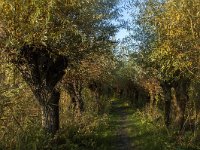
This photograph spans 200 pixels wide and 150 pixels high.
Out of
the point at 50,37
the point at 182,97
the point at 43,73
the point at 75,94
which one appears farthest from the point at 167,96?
the point at 50,37

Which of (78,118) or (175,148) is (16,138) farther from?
(78,118)

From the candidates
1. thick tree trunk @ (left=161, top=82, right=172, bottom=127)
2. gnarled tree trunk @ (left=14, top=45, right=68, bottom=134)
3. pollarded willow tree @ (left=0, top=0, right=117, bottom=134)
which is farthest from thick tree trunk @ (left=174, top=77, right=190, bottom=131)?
gnarled tree trunk @ (left=14, top=45, right=68, bottom=134)

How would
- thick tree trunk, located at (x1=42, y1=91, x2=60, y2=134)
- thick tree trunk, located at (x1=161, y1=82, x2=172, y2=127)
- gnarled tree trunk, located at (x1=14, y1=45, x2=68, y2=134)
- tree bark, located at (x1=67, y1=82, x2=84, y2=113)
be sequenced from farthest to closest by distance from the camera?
tree bark, located at (x1=67, y1=82, x2=84, y2=113) → thick tree trunk, located at (x1=161, y1=82, x2=172, y2=127) → thick tree trunk, located at (x1=42, y1=91, x2=60, y2=134) → gnarled tree trunk, located at (x1=14, y1=45, x2=68, y2=134)

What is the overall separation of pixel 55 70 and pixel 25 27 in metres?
3.73

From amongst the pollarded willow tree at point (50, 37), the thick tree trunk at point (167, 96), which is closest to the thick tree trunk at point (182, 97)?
the thick tree trunk at point (167, 96)

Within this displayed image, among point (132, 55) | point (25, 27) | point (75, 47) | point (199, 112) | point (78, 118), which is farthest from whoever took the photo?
point (132, 55)

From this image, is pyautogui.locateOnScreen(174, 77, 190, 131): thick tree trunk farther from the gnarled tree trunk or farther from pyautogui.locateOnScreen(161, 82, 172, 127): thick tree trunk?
the gnarled tree trunk

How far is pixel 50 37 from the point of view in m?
14.8

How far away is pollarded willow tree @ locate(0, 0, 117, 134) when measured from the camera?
46.6 ft

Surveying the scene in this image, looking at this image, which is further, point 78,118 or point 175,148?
point 78,118

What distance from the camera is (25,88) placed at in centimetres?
1970

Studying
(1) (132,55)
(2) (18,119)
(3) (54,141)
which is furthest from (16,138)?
(1) (132,55)

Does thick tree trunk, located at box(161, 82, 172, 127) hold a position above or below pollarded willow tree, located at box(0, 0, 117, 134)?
below

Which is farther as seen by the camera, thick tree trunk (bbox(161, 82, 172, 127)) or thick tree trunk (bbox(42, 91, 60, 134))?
thick tree trunk (bbox(161, 82, 172, 127))
